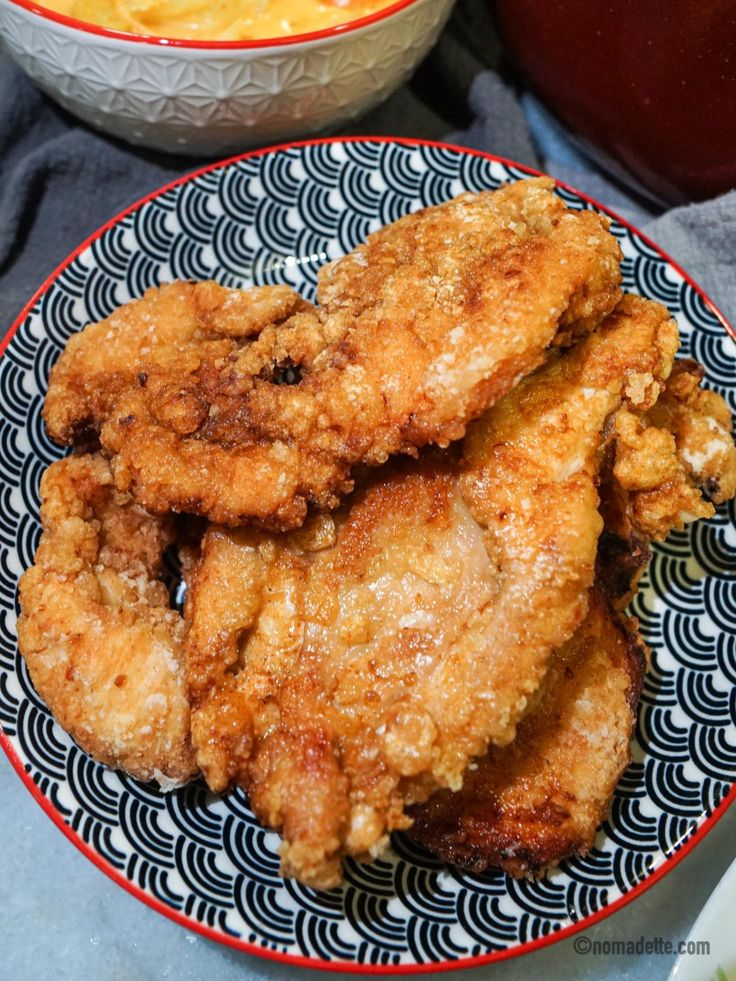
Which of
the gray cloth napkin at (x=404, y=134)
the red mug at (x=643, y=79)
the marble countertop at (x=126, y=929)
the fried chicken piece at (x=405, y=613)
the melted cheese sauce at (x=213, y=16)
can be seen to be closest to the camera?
the fried chicken piece at (x=405, y=613)

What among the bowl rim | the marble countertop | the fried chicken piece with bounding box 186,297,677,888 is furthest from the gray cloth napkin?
the marble countertop

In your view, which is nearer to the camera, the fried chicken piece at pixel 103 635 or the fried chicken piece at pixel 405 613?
the fried chicken piece at pixel 405 613

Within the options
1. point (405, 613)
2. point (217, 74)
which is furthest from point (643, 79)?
point (405, 613)

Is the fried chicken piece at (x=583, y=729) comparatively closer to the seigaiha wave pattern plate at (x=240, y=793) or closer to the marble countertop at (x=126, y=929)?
the seigaiha wave pattern plate at (x=240, y=793)

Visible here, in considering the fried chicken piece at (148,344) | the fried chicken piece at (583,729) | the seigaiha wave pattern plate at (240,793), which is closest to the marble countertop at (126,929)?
the seigaiha wave pattern plate at (240,793)

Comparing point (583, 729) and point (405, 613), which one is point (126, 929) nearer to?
point (405, 613)

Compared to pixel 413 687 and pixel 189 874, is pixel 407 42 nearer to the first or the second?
pixel 413 687

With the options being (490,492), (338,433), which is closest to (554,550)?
(490,492)

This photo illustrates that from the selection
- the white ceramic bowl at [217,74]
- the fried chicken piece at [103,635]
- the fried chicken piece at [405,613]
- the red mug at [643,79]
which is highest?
the red mug at [643,79]

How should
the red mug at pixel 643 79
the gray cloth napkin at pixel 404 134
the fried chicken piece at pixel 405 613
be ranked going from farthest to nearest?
the gray cloth napkin at pixel 404 134 → the red mug at pixel 643 79 → the fried chicken piece at pixel 405 613
